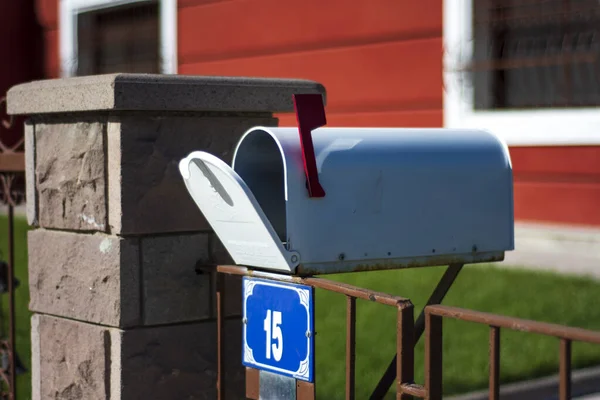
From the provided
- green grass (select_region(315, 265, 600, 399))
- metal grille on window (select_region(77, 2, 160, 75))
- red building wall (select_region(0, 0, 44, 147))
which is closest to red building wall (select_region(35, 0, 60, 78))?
red building wall (select_region(0, 0, 44, 147))

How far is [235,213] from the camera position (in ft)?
8.78

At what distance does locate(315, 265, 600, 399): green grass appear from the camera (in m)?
5.05

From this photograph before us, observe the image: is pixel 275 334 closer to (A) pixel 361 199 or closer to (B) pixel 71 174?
(A) pixel 361 199

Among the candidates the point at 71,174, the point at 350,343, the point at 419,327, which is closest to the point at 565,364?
the point at 350,343

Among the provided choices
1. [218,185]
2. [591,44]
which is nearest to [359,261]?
[218,185]

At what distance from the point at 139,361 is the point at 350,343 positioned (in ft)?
2.79

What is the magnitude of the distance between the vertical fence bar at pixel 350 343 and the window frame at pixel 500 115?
15.4ft

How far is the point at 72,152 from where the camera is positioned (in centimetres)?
335

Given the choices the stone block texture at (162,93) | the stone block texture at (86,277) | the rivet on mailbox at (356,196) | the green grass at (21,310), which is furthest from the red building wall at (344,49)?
the rivet on mailbox at (356,196)

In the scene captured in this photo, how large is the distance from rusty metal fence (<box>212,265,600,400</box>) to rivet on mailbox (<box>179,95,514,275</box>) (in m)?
0.10

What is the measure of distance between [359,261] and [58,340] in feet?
4.23

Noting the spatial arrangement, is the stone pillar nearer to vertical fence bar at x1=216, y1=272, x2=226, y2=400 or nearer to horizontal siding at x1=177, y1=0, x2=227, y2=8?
vertical fence bar at x1=216, y1=272, x2=226, y2=400

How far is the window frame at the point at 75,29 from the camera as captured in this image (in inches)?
426

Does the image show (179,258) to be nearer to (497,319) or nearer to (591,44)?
(497,319)
